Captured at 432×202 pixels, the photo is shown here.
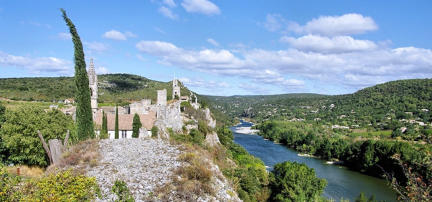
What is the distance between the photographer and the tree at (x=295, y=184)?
28.2 metres

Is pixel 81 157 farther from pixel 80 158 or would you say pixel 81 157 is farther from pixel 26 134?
pixel 26 134

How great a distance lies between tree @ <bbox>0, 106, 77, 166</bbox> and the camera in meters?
15.0

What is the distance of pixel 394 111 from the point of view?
102m

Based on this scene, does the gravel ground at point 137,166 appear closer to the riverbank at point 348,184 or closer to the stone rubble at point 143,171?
the stone rubble at point 143,171

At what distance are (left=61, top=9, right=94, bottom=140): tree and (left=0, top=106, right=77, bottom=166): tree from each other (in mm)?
2684

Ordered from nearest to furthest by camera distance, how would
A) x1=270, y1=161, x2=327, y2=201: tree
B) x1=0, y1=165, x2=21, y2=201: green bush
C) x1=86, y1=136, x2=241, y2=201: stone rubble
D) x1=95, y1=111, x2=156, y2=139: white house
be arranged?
x1=0, y1=165, x2=21, y2=201: green bush, x1=86, y1=136, x2=241, y2=201: stone rubble, x1=95, y1=111, x2=156, y2=139: white house, x1=270, y1=161, x2=327, y2=201: tree

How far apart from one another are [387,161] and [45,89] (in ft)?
262

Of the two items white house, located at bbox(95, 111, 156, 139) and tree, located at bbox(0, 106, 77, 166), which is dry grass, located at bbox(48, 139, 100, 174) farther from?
white house, located at bbox(95, 111, 156, 139)

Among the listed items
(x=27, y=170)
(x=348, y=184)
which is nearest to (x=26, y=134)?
(x=27, y=170)

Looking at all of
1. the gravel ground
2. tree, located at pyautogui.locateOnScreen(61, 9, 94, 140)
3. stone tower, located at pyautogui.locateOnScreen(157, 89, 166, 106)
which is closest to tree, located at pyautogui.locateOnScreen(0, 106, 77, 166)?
tree, located at pyautogui.locateOnScreen(61, 9, 94, 140)

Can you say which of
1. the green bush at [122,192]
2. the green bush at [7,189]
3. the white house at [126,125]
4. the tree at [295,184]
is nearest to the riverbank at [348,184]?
the tree at [295,184]

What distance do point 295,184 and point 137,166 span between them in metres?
21.9

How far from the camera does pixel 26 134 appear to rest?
1553 centimetres

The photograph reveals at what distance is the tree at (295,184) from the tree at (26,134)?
2144 centimetres
